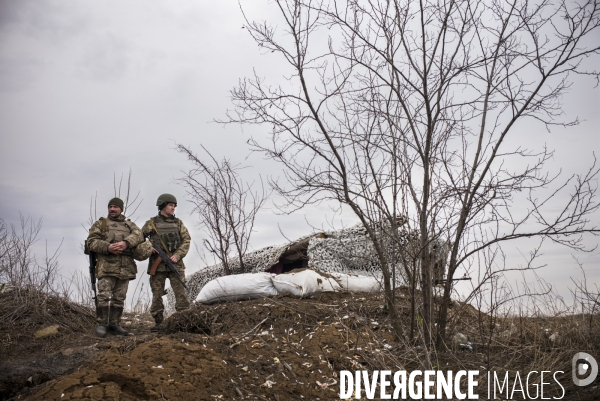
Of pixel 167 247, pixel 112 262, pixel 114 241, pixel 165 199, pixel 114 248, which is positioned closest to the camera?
pixel 114 248

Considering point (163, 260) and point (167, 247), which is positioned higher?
point (167, 247)

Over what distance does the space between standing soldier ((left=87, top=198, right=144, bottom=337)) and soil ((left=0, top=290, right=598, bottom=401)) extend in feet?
1.24

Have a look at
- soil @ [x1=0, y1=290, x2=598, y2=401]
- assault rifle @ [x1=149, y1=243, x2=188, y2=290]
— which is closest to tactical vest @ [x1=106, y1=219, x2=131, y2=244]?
assault rifle @ [x1=149, y1=243, x2=188, y2=290]

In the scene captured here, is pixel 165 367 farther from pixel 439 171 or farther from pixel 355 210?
pixel 439 171

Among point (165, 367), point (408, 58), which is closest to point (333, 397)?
point (165, 367)

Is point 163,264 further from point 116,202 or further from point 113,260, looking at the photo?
point 116,202

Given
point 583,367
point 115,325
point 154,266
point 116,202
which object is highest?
point 116,202

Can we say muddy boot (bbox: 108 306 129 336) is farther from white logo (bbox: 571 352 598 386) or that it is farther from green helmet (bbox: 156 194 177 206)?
white logo (bbox: 571 352 598 386)

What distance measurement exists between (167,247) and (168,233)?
20cm

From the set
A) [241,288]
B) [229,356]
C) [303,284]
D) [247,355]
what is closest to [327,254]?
[303,284]

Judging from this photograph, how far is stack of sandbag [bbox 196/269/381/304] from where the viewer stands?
7492 mm

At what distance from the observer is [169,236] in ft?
26.3

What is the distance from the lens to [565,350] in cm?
573

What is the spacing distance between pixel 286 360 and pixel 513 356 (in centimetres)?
217
